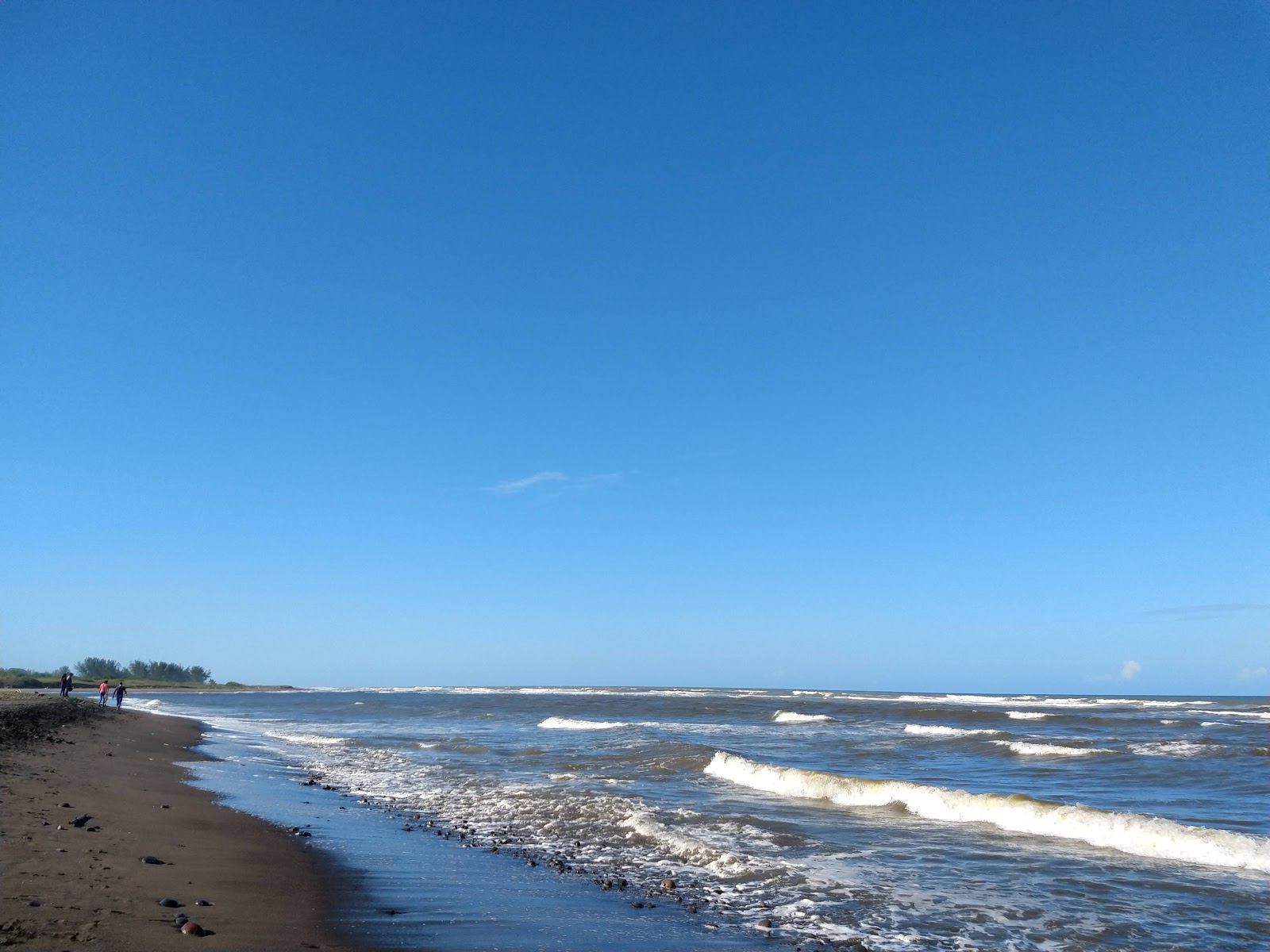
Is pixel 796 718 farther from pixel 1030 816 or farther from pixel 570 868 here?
pixel 570 868

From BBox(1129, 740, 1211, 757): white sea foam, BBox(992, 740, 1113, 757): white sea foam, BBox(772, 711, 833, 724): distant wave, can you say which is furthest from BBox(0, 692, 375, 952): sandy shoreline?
BBox(772, 711, 833, 724): distant wave

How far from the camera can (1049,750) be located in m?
24.6

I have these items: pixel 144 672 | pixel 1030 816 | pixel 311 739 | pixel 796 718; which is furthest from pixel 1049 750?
pixel 144 672

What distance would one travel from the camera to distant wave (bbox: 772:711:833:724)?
40400 millimetres

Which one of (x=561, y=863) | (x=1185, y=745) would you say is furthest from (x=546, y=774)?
(x=1185, y=745)

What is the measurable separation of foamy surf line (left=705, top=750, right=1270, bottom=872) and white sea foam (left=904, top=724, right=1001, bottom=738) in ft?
45.3

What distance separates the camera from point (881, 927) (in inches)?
310

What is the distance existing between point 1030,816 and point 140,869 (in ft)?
43.1

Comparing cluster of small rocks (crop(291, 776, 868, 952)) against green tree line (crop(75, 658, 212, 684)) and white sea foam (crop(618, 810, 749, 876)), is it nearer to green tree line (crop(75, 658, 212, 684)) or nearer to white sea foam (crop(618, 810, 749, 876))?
white sea foam (crop(618, 810, 749, 876))

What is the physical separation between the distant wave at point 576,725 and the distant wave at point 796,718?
8423 millimetres

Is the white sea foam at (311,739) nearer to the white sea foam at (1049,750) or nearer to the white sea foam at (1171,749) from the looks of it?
the white sea foam at (1049,750)

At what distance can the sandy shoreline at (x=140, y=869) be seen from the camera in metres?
6.21

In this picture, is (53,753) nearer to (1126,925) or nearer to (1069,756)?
(1126,925)

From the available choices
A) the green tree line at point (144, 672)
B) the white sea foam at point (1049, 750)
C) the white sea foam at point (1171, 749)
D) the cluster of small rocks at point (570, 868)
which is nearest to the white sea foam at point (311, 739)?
the cluster of small rocks at point (570, 868)
